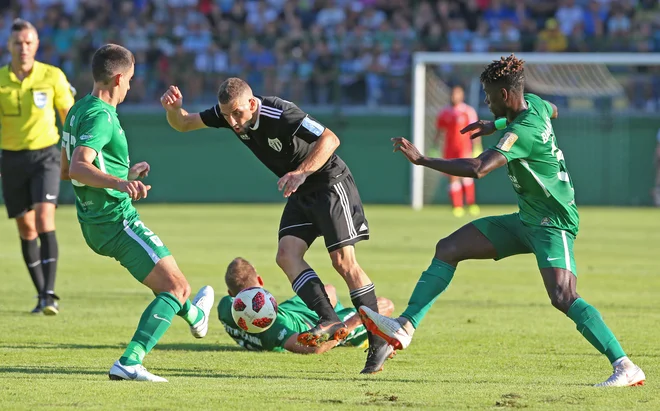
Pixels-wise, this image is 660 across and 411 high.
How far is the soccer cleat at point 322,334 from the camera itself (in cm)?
708

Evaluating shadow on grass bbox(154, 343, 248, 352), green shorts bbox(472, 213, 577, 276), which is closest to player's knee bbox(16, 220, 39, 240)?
shadow on grass bbox(154, 343, 248, 352)

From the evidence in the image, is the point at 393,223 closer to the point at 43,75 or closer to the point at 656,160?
the point at 656,160

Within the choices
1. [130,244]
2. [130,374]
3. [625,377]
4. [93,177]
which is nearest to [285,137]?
[130,244]

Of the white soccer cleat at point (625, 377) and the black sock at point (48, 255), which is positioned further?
the black sock at point (48, 255)

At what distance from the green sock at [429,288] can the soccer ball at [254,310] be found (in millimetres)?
1267

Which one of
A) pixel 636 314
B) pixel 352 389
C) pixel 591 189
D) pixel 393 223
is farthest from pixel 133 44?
pixel 352 389

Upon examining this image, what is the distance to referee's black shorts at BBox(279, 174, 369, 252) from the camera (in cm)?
749

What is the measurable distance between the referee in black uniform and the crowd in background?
1811 cm

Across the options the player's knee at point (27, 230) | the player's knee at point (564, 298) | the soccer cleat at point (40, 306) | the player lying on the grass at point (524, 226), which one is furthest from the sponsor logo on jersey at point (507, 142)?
the player's knee at point (27, 230)

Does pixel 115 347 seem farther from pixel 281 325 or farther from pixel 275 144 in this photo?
pixel 275 144

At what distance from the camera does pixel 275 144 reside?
24.6ft

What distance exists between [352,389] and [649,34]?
24.8m

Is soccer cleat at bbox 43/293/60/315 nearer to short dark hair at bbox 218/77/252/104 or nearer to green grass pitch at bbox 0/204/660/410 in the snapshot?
green grass pitch at bbox 0/204/660/410

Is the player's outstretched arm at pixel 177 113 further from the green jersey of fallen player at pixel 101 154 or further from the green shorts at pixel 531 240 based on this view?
the green shorts at pixel 531 240
